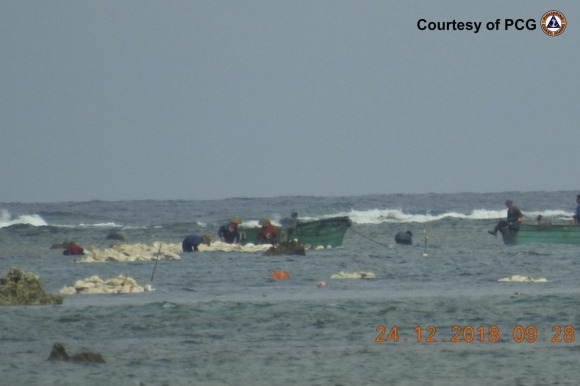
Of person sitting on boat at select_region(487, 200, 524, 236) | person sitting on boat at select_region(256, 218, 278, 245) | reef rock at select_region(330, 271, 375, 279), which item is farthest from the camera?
person sitting on boat at select_region(256, 218, 278, 245)

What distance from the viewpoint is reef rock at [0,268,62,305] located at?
19.6m

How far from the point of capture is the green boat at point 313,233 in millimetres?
36031

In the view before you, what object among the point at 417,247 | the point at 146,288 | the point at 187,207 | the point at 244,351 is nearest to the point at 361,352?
the point at 244,351

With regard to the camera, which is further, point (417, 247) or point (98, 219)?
point (98, 219)

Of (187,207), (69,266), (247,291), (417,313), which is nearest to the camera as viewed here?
(417,313)

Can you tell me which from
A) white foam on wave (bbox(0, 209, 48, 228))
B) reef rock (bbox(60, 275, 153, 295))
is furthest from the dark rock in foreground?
white foam on wave (bbox(0, 209, 48, 228))

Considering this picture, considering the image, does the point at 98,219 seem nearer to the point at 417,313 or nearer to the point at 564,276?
the point at 564,276

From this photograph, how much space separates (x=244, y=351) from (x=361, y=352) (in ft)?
4.65

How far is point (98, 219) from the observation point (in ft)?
238
